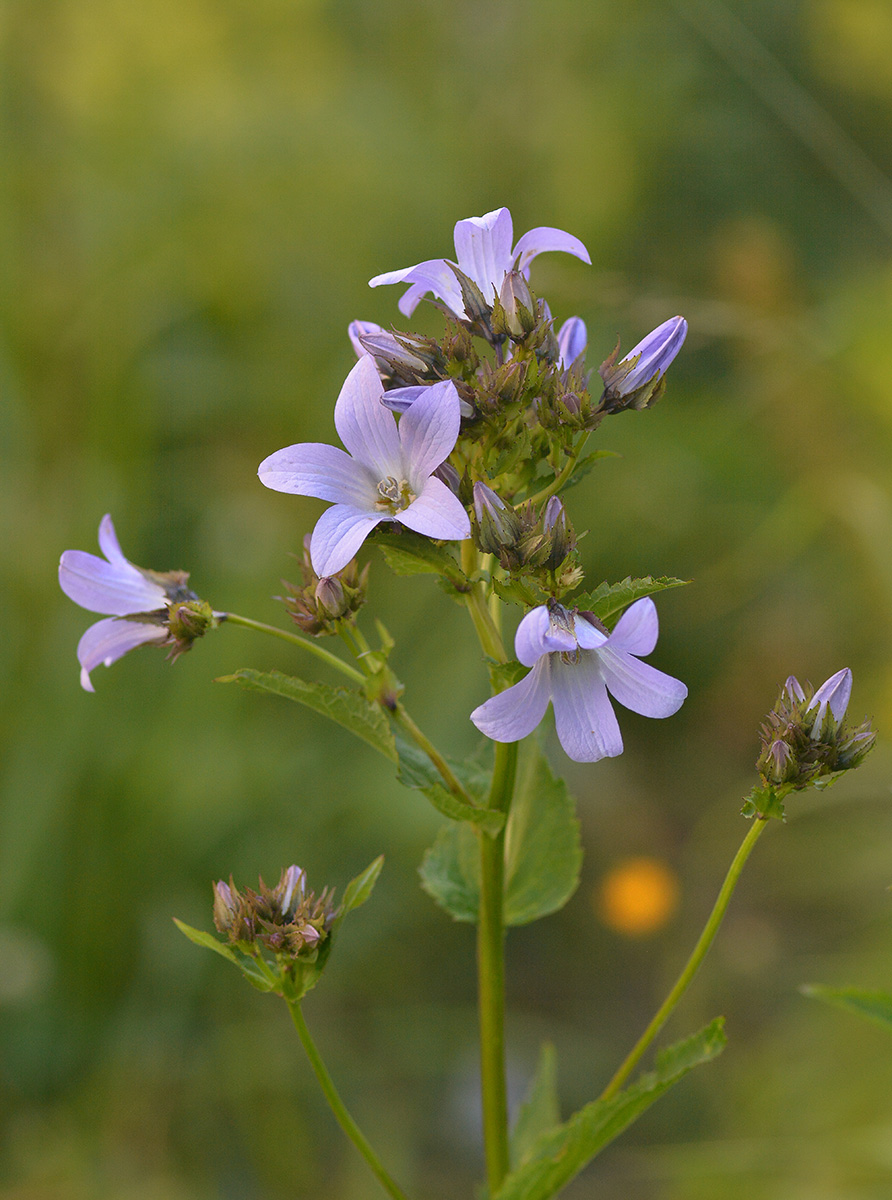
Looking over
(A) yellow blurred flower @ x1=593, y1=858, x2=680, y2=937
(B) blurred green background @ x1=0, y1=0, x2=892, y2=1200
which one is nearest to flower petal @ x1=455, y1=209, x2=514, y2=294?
(B) blurred green background @ x1=0, y1=0, x2=892, y2=1200

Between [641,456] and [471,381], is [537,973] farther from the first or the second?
[471,381]

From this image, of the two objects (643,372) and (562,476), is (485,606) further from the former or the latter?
(643,372)

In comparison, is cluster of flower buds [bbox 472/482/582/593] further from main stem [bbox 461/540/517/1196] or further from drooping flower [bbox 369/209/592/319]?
drooping flower [bbox 369/209/592/319]

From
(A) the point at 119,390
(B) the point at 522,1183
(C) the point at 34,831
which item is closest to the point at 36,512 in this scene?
(A) the point at 119,390

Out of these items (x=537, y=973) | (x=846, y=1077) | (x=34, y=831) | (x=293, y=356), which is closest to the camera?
(x=846, y=1077)

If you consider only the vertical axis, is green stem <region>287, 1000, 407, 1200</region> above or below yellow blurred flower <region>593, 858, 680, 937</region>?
above

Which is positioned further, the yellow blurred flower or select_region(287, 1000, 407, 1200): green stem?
the yellow blurred flower

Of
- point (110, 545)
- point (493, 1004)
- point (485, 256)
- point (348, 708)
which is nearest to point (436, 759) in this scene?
point (348, 708)

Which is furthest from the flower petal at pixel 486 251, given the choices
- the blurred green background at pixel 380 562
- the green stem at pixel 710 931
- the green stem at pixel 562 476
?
the blurred green background at pixel 380 562
